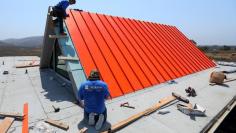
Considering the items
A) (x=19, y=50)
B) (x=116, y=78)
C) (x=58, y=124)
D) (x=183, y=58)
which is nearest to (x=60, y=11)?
(x=116, y=78)

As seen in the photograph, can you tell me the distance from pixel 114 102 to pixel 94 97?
1.90 meters

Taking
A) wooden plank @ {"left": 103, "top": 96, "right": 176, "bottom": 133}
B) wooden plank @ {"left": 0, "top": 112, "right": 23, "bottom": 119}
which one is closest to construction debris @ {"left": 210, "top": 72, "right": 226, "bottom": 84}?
wooden plank @ {"left": 103, "top": 96, "right": 176, "bottom": 133}

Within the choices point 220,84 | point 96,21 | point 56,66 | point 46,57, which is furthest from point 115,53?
point 220,84

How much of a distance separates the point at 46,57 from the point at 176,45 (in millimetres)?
9548

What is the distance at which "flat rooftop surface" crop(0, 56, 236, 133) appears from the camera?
5.21 m

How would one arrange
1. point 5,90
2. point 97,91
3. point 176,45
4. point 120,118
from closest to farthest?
point 97,91 → point 120,118 → point 5,90 → point 176,45

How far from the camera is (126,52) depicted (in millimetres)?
9664

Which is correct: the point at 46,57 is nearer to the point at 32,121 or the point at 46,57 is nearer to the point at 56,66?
the point at 56,66

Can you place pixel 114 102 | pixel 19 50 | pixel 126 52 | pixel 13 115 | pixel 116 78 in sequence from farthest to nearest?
pixel 19 50
pixel 126 52
pixel 116 78
pixel 114 102
pixel 13 115

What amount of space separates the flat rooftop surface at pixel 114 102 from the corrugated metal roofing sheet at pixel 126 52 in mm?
717

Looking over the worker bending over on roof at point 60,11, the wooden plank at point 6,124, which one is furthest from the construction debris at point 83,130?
the worker bending over on roof at point 60,11

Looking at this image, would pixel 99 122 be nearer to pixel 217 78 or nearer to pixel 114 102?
pixel 114 102

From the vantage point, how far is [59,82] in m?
9.09

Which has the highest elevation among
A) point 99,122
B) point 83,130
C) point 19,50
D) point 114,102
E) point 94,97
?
point 19,50
